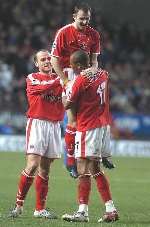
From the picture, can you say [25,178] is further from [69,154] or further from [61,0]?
[61,0]

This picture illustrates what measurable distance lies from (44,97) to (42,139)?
504mm

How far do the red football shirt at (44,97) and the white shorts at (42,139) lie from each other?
0.08 m

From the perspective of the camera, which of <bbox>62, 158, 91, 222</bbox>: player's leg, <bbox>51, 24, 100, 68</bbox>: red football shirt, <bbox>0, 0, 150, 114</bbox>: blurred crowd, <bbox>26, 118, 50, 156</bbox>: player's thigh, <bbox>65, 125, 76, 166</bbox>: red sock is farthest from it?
<bbox>0, 0, 150, 114</bbox>: blurred crowd

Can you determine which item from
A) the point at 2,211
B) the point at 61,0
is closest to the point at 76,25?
the point at 2,211

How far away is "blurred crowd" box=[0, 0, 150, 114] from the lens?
24594 mm

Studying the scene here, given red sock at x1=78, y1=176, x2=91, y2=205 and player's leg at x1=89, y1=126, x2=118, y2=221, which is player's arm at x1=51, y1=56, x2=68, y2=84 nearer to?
player's leg at x1=89, y1=126, x2=118, y2=221

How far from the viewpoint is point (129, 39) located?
29.0 metres

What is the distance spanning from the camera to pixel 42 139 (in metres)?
9.78

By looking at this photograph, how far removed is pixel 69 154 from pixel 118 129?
13739 millimetres

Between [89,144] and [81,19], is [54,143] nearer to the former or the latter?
[89,144]

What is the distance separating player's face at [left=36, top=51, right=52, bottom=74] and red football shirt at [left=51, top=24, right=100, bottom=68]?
1.47 ft

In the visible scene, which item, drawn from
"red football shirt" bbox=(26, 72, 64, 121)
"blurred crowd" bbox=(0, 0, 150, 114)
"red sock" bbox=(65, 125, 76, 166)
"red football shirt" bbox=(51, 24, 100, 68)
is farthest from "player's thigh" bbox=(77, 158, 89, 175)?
"blurred crowd" bbox=(0, 0, 150, 114)

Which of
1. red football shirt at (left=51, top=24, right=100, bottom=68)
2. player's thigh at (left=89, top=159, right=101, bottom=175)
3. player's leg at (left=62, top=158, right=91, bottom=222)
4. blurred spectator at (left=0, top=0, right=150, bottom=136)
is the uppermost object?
blurred spectator at (left=0, top=0, right=150, bottom=136)

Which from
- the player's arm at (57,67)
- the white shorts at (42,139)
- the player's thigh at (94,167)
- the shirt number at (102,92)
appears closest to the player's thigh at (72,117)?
the white shorts at (42,139)
